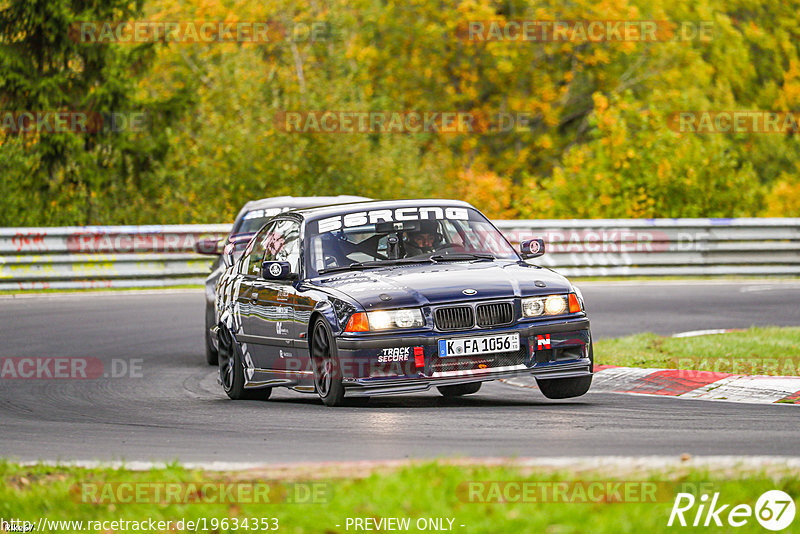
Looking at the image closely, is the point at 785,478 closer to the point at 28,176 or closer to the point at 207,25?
the point at 28,176

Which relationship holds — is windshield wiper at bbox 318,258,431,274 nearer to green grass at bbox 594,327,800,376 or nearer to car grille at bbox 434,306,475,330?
car grille at bbox 434,306,475,330

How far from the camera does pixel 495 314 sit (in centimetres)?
995

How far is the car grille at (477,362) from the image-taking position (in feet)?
32.2

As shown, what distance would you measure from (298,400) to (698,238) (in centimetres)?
1582

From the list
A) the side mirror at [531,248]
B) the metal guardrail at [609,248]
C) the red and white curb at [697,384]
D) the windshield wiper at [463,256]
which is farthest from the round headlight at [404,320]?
the metal guardrail at [609,248]

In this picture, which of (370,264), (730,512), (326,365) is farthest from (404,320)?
(730,512)

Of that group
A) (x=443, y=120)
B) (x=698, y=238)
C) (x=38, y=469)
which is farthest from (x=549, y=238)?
(x=443, y=120)

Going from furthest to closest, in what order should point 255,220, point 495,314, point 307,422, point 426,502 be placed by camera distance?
point 255,220 < point 495,314 < point 307,422 < point 426,502

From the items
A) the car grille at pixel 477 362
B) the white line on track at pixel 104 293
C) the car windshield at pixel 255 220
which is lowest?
the white line on track at pixel 104 293

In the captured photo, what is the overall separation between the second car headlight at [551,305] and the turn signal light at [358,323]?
1.14 metres

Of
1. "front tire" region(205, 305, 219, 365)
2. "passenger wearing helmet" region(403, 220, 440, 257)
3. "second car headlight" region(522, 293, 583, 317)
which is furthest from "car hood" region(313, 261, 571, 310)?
"front tire" region(205, 305, 219, 365)

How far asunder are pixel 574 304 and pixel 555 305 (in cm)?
19

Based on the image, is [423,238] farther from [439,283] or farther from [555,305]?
[555,305]

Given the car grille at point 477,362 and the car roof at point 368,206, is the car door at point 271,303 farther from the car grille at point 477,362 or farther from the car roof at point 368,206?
the car grille at point 477,362
